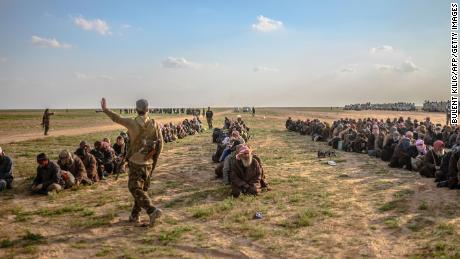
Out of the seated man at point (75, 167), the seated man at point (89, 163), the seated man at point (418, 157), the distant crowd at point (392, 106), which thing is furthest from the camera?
the distant crowd at point (392, 106)

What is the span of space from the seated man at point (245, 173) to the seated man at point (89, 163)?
4237mm

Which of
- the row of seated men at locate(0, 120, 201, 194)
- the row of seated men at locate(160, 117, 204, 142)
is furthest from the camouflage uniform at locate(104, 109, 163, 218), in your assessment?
the row of seated men at locate(160, 117, 204, 142)

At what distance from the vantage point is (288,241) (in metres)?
7.35

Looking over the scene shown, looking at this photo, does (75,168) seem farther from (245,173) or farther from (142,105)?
(142,105)

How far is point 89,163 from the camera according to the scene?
12.8m

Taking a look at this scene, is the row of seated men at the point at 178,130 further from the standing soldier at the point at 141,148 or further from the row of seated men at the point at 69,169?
the standing soldier at the point at 141,148

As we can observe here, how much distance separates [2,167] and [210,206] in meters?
5.76

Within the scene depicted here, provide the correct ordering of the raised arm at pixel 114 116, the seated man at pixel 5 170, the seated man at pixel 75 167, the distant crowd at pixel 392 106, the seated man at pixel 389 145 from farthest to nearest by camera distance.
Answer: the distant crowd at pixel 392 106 < the seated man at pixel 389 145 < the seated man at pixel 75 167 < the seated man at pixel 5 170 < the raised arm at pixel 114 116

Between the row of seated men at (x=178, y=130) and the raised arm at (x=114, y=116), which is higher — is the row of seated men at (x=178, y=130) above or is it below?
below

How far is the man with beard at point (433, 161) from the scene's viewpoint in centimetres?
1301

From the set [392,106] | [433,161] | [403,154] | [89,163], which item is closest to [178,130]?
[89,163]

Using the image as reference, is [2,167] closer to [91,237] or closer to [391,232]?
[91,237]

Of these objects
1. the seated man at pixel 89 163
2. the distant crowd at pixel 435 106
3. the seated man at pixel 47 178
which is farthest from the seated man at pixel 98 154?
the distant crowd at pixel 435 106

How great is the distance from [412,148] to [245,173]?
7.09 m
